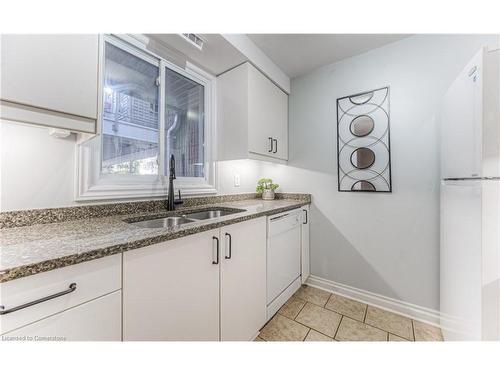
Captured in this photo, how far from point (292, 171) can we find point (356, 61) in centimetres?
126

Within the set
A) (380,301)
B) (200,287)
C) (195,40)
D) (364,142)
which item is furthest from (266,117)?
(380,301)

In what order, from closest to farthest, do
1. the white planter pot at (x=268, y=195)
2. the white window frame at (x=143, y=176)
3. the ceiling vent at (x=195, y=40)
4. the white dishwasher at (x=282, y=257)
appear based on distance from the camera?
the white window frame at (x=143, y=176)
the ceiling vent at (x=195, y=40)
the white dishwasher at (x=282, y=257)
the white planter pot at (x=268, y=195)

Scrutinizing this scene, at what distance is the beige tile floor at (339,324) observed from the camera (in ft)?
4.66

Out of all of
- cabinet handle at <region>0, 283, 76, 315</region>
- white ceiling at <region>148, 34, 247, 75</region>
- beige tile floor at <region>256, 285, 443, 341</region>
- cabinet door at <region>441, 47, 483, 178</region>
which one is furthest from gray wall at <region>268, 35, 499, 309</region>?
cabinet handle at <region>0, 283, 76, 315</region>

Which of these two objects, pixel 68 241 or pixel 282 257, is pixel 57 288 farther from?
pixel 282 257

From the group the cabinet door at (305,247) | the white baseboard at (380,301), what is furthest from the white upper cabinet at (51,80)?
the white baseboard at (380,301)

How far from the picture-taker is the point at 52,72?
0.74m

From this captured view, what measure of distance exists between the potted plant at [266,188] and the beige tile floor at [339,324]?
111 cm

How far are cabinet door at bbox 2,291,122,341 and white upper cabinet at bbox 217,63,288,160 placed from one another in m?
1.39

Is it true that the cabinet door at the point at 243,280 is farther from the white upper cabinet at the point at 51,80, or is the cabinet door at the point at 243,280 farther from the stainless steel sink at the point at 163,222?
the white upper cabinet at the point at 51,80

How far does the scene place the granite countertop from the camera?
54 centimetres

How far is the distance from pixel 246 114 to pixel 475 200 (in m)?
1.59

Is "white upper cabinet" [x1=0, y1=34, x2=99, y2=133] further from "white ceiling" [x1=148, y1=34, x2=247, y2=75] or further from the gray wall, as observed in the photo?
the gray wall
